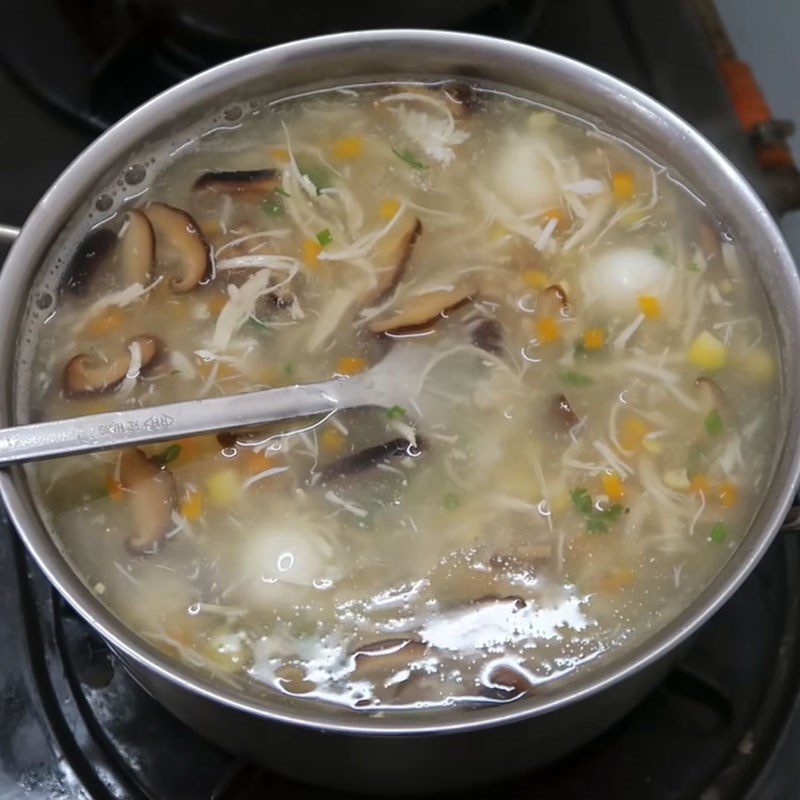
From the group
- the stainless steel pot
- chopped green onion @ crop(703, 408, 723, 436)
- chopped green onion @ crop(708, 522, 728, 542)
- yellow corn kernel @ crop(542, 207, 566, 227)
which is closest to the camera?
the stainless steel pot

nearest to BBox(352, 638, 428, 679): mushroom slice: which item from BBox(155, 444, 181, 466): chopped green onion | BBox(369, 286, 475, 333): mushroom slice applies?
BBox(155, 444, 181, 466): chopped green onion

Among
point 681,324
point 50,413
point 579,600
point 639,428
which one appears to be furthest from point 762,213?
point 50,413

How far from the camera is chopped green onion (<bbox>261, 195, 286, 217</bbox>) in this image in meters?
1.86

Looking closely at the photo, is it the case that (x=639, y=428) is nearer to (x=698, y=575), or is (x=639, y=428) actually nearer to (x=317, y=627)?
(x=698, y=575)

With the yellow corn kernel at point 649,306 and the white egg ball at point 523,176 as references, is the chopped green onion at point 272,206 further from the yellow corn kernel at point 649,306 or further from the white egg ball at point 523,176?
the yellow corn kernel at point 649,306

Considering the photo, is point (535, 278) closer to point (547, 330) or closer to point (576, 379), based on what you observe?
point (547, 330)

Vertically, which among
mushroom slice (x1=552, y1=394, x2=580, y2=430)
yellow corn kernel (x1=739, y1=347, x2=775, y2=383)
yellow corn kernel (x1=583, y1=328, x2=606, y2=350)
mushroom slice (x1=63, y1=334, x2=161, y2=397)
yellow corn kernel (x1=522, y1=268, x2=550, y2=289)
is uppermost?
mushroom slice (x1=63, y1=334, x2=161, y2=397)

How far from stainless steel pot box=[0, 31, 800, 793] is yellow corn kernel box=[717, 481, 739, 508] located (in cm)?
7

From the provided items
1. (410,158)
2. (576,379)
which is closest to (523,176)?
(410,158)

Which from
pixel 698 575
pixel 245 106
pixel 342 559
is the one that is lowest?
pixel 698 575

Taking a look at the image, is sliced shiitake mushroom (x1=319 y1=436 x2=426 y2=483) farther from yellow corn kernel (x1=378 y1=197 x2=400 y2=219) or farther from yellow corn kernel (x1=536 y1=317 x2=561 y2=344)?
yellow corn kernel (x1=378 y1=197 x2=400 y2=219)

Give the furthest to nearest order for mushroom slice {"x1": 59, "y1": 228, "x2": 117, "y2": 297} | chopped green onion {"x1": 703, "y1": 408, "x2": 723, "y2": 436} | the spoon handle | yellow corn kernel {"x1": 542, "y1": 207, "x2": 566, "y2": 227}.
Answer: yellow corn kernel {"x1": 542, "y1": 207, "x2": 566, "y2": 227}, mushroom slice {"x1": 59, "y1": 228, "x2": 117, "y2": 297}, chopped green onion {"x1": 703, "y1": 408, "x2": 723, "y2": 436}, the spoon handle

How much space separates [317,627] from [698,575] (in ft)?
1.91

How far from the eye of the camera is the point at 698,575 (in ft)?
4.89
